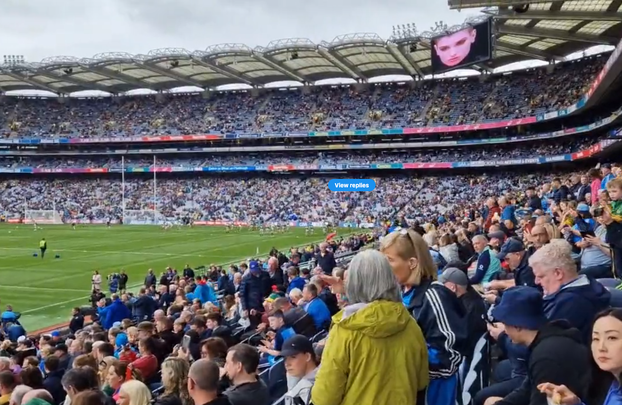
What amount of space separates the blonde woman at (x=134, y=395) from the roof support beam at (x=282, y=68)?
4946 centimetres

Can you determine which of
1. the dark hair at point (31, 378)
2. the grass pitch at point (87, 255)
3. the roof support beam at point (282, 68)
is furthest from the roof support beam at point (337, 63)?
the dark hair at point (31, 378)

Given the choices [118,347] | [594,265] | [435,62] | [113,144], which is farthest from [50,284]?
[113,144]

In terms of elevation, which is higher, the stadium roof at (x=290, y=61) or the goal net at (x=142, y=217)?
the stadium roof at (x=290, y=61)

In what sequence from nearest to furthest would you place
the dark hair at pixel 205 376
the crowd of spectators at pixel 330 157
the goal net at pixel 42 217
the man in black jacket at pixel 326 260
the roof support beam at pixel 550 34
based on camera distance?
the dark hair at pixel 205 376
the man in black jacket at pixel 326 260
the roof support beam at pixel 550 34
the crowd of spectators at pixel 330 157
the goal net at pixel 42 217

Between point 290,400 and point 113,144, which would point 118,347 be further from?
point 113,144

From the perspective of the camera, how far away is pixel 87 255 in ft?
120

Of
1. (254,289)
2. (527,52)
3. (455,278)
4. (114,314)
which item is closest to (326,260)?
(254,289)

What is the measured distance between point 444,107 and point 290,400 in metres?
59.8

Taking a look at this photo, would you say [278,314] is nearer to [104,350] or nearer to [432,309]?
[104,350]

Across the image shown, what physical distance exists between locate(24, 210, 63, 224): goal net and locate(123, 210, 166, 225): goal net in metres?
6.82

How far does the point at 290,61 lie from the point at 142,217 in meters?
21.2

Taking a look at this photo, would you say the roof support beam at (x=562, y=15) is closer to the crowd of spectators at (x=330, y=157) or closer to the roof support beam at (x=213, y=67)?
the crowd of spectators at (x=330, y=157)

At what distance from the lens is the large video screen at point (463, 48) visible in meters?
37.1

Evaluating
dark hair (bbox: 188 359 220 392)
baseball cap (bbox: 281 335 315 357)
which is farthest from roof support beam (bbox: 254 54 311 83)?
dark hair (bbox: 188 359 220 392)
